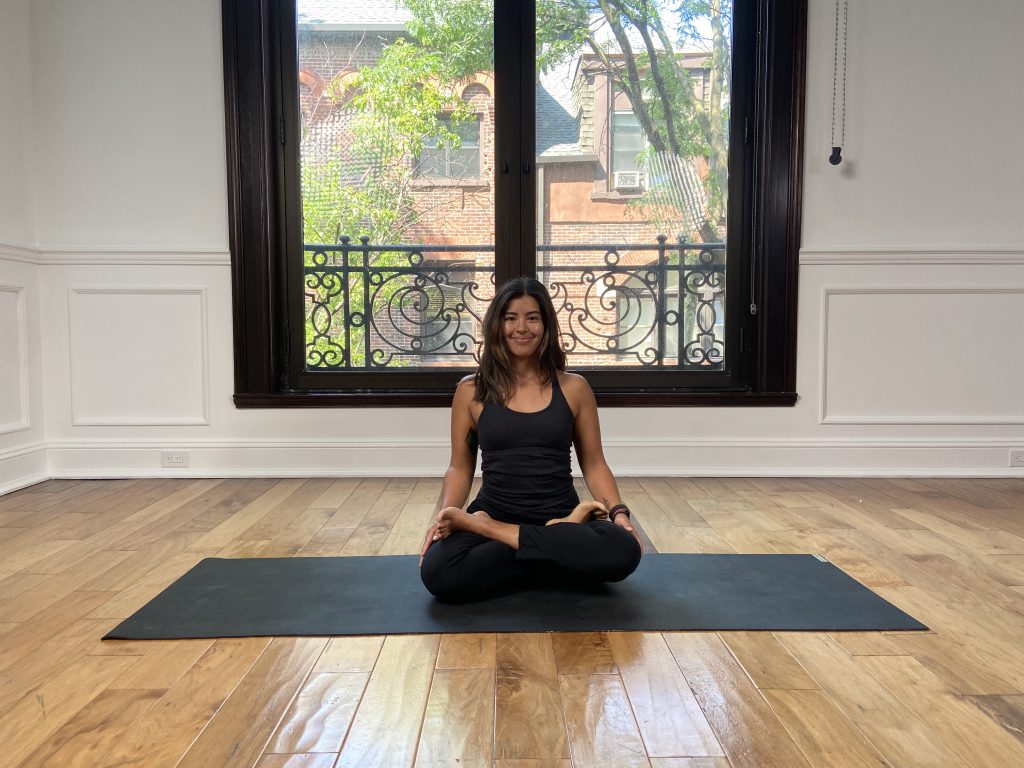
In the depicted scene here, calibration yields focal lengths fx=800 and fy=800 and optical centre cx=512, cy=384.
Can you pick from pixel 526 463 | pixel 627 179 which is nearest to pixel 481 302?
pixel 627 179

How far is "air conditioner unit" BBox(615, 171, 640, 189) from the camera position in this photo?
12.0 ft

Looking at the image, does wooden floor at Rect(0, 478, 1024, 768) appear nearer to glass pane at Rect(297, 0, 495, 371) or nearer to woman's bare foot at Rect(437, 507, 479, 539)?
woman's bare foot at Rect(437, 507, 479, 539)

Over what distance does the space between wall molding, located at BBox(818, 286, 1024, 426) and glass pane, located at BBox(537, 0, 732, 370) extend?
44cm

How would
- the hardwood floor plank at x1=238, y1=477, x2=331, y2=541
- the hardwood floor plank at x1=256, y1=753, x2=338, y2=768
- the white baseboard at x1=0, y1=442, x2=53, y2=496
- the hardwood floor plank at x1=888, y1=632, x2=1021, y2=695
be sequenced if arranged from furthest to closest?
1. the white baseboard at x1=0, y1=442, x2=53, y2=496
2. the hardwood floor plank at x1=238, y1=477, x2=331, y2=541
3. the hardwood floor plank at x1=888, y1=632, x2=1021, y2=695
4. the hardwood floor plank at x1=256, y1=753, x2=338, y2=768

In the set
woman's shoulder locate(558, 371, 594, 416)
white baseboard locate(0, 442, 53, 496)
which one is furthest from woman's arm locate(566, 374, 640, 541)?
white baseboard locate(0, 442, 53, 496)

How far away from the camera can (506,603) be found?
5.93 ft

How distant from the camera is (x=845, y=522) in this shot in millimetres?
2672

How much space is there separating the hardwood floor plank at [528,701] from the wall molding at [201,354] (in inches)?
95.5

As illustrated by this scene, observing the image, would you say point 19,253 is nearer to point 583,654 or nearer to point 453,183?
point 453,183

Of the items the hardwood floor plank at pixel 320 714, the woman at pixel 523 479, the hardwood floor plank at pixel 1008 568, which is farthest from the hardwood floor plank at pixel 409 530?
the hardwood floor plank at pixel 1008 568

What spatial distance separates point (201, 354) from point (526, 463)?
215 cm

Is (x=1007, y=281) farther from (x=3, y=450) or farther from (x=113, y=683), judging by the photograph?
(x=3, y=450)

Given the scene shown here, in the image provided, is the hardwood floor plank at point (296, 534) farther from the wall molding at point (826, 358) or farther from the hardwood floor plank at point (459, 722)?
the wall molding at point (826, 358)

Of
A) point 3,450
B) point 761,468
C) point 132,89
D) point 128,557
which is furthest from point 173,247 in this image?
point 761,468
